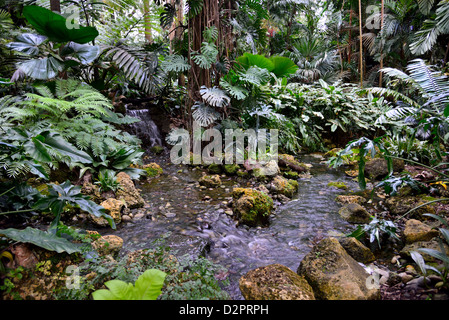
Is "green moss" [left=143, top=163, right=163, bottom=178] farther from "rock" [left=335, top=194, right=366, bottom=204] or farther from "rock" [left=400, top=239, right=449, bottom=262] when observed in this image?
"rock" [left=400, top=239, right=449, bottom=262]

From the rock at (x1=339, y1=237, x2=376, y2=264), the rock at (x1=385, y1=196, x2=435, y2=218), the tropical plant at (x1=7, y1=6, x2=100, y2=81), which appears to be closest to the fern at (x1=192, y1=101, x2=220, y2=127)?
the tropical plant at (x1=7, y1=6, x2=100, y2=81)

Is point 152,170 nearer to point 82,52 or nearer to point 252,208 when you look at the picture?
point 82,52

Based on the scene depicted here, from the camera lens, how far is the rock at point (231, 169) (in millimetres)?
4363

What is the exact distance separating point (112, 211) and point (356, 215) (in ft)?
8.82

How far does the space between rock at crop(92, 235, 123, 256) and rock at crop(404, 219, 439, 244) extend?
2421 mm

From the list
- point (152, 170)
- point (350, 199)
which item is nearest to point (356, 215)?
point (350, 199)

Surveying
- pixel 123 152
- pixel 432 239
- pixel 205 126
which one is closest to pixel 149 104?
pixel 205 126

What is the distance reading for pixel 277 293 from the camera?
4.58 ft

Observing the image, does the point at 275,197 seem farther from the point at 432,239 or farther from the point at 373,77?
the point at 373,77

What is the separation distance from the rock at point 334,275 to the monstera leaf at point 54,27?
3980 millimetres

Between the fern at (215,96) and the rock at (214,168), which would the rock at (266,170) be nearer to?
the rock at (214,168)

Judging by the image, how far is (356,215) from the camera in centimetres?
275

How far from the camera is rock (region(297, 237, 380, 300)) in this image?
1.46 meters
